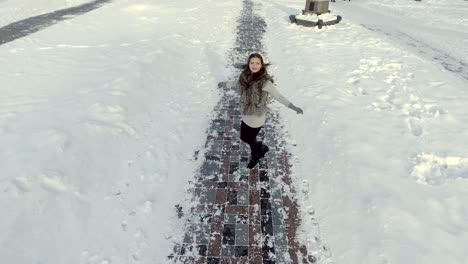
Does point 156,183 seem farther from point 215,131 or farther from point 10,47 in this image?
point 10,47

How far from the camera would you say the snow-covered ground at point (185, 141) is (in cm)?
357

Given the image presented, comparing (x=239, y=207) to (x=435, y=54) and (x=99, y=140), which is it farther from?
(x=435, y=54)

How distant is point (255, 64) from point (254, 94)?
0.40m

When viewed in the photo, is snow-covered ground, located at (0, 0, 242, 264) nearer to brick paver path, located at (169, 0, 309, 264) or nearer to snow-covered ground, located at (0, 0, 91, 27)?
brick paver path, located at (169, 0, 309, 264)

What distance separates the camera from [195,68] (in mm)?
8102

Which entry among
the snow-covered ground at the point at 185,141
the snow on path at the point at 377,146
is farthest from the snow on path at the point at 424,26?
the snow on path at the point at 377,146

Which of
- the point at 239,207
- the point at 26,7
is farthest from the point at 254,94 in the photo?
the point at 26,7

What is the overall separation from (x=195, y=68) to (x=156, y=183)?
4.28 metres

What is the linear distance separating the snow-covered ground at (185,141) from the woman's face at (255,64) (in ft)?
5.46

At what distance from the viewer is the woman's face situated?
12.6 ft

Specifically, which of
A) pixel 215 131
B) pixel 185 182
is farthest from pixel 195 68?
pixel 185 182

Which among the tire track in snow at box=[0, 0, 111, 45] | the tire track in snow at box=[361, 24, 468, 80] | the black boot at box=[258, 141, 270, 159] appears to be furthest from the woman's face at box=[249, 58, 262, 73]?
the tire track in snow at box=[0, 0, 111, 45]

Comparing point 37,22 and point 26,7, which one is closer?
point 37,22

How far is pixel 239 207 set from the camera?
4066mm
